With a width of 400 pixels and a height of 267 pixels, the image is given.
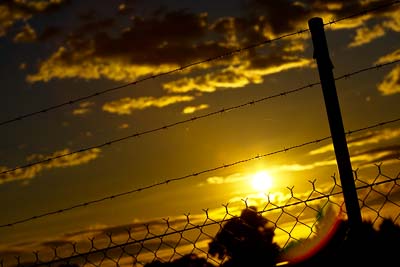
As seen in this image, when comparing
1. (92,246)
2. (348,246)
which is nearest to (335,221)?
(348,246)

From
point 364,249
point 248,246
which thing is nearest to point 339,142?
point 364,249

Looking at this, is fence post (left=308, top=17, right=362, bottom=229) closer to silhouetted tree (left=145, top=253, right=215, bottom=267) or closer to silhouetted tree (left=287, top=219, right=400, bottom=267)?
silhouetted tree (left=287, top=219, right=400, bottom=267)

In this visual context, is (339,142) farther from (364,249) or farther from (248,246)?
(248,246)

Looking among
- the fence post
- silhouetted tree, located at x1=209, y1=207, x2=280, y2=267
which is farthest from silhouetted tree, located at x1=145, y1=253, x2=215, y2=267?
the fence post

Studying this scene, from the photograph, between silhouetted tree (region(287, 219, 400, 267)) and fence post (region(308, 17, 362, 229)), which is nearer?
silhouetted tree (region(287, 219, 400, 267))

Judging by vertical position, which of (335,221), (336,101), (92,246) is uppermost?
(336,101)

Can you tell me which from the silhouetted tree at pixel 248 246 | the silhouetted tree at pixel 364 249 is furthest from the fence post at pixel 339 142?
the silhouetted tree at pixel 248 246

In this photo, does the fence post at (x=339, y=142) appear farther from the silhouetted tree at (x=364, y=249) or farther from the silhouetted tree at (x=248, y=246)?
the silhouetted tree at (x=248, y=246)

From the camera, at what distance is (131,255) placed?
4371 millimetres

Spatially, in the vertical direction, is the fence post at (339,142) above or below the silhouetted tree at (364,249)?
above

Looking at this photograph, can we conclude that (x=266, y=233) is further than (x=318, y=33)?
Yes

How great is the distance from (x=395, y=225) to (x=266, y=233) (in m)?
1.76

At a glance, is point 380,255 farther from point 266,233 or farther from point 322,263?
point 266,233

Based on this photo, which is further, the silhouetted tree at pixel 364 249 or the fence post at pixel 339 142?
the fence post at pixel 339 142
